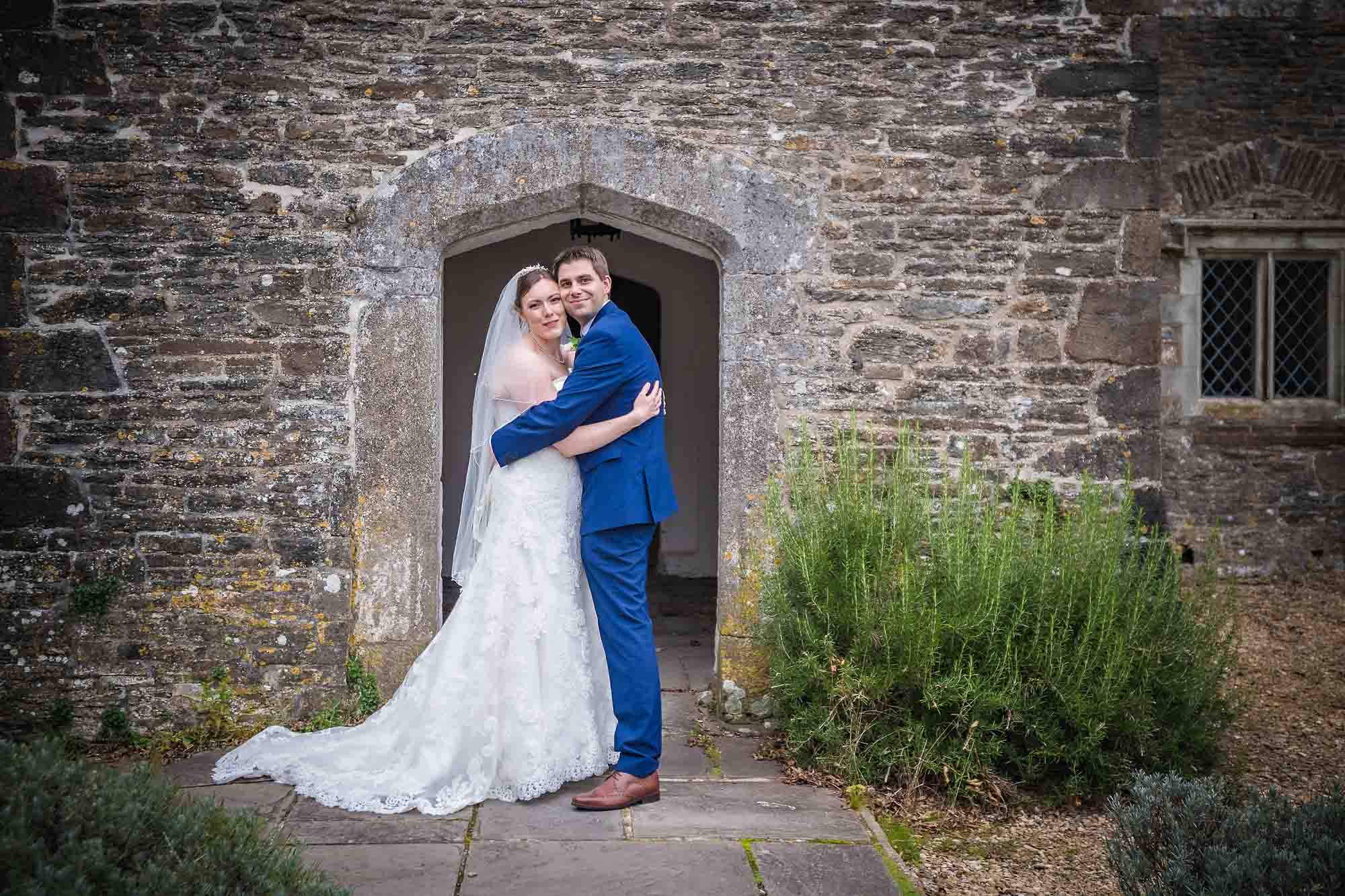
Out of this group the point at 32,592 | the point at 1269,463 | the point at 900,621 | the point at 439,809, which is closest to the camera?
the point at 439,809

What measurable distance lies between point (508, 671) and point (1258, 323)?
7.76m

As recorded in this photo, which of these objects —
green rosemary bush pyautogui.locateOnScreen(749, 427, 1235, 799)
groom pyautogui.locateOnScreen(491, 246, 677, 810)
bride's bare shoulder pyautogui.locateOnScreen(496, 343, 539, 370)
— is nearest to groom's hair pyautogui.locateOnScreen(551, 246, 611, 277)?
groom pyautogui.locateOnScreen(491, 246, 677, 810)

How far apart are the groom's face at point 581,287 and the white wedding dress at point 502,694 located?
564 millimetres

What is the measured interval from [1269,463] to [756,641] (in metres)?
6.21

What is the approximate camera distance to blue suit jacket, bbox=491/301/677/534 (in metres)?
3.94

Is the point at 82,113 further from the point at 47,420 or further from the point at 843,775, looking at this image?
the point at 843,775

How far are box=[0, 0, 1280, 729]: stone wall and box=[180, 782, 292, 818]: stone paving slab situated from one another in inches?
31.1

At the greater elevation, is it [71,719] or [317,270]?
[317,270]

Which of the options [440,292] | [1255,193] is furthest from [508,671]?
[1255,193]

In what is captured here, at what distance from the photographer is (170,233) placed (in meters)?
4.84

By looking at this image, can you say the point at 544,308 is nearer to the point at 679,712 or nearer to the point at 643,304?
the point at 679,712

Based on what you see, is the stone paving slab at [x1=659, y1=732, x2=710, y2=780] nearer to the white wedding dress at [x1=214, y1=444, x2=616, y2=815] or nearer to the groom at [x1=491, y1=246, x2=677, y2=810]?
the white wedding dress at [x1=214, y1=444, x2=616, y2=815]

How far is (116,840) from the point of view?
7.12 ft

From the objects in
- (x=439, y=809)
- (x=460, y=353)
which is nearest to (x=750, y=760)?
(x=439, y=809)
